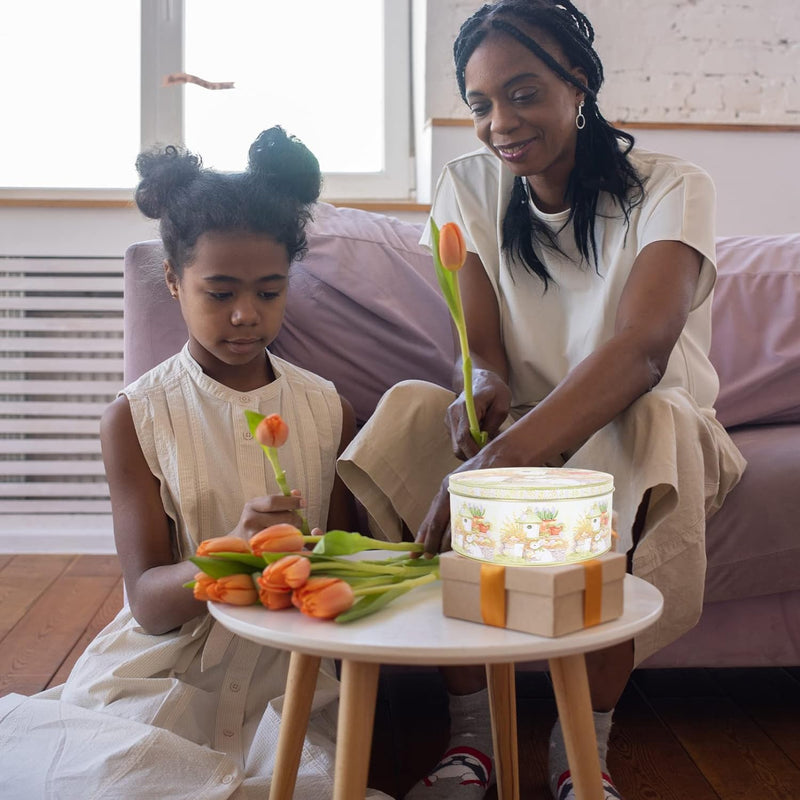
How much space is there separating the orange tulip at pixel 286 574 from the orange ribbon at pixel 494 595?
0.14 m

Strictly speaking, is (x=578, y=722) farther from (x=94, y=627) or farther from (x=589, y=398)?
(x=94, y=627)

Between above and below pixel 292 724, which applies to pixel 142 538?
above

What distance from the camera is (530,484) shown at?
83 centimetres

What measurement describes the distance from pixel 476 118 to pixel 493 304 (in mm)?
271

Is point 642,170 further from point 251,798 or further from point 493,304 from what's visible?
point 251,798

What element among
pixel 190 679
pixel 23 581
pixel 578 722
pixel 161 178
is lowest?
pixel 23 581

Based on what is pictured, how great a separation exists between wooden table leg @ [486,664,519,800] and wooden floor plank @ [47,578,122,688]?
89 centimetres

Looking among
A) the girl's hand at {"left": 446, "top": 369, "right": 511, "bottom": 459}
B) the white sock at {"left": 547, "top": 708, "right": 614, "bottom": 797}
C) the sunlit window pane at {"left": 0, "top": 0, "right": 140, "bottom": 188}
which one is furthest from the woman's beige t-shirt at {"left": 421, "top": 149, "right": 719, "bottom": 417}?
the sunlit window pane at {"left": 0, "top": 0, "right": 140, "bottom": 188}

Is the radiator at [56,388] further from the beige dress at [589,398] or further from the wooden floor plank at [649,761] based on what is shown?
the wooden floor plank at [649,761]

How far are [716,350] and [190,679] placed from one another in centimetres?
109

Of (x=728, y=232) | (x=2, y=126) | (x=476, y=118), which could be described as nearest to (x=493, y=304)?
(x=476, y=118)

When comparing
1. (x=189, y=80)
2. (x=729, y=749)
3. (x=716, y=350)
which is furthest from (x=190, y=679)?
(x=189, y=80)

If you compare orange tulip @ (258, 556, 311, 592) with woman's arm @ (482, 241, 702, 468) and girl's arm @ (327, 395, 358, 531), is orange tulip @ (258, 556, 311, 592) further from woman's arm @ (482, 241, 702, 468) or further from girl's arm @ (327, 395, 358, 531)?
girl's arm @ (327, 395, 358, 531)

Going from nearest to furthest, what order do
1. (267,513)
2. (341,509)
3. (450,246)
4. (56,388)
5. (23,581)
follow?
(450,246), (267,513), (341,509), (23,581), (56,388)
